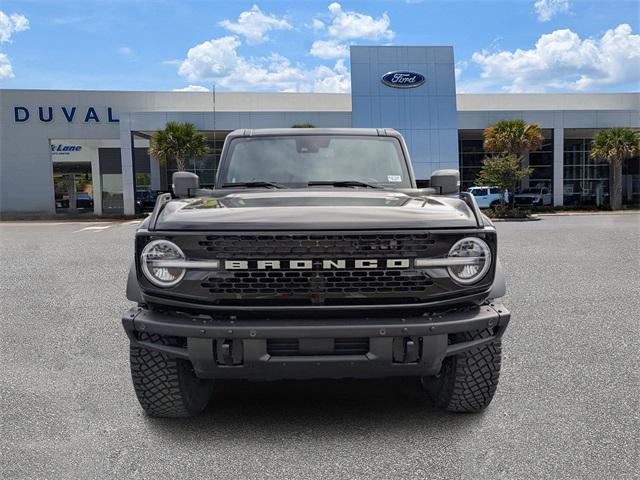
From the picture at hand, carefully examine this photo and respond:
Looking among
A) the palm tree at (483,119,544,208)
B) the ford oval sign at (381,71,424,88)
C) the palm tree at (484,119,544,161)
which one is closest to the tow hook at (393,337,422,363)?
the palm tree at (483,119,544,208)

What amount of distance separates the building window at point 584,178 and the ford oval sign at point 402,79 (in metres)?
13.8

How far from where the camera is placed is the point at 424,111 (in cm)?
3366

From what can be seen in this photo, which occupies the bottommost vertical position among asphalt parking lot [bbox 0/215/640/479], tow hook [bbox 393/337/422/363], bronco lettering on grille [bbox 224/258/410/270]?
asphalt parking lot [bbox 0/215/640/479]

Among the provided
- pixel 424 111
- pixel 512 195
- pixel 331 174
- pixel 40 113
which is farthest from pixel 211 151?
pixel 331 174

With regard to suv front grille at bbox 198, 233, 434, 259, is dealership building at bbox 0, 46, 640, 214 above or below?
above

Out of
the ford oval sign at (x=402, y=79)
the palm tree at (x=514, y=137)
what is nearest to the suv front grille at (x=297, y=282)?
the palm tree at (x=514, y=137)

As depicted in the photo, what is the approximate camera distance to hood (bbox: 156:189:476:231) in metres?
3.00

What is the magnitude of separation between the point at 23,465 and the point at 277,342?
1.53 metres

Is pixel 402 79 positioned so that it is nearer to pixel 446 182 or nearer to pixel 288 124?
pixel 288 124

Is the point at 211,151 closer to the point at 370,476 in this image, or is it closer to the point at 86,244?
the point at 86,244

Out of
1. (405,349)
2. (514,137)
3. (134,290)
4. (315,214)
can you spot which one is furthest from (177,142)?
(405,349)

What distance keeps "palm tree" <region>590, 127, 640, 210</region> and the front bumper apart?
35119 mm

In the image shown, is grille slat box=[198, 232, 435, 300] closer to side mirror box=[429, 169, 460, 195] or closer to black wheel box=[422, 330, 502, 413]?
black wheel box=[422, 330, 502, 413]

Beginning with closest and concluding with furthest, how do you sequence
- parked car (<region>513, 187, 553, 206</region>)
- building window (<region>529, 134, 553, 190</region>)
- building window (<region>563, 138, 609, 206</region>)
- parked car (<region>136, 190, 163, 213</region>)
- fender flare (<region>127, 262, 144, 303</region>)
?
fender flare (<region>127, 262, 144, 303</region>), parked car (<region>136, 190, 163, 213</region>), parked car (<region>513, 187, 553, 206</region>), building window (<region>529, 134, 553, 190</region>), building window (<region>563, 138, 609, 206</region>)
